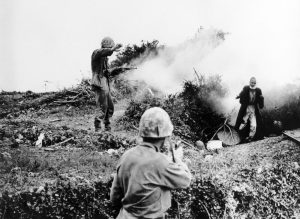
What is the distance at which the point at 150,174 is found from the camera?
288 centimetres

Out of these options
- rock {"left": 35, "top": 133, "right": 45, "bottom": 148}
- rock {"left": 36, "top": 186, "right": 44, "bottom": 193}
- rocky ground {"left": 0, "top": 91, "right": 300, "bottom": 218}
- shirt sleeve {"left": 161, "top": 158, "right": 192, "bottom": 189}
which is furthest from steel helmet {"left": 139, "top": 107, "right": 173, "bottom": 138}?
rock {"left": 35, "top": 133, "right": 45, "bottom": 148}

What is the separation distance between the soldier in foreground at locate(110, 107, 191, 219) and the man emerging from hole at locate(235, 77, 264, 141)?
7.44 meters

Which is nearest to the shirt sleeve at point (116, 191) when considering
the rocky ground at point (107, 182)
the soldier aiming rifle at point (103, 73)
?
the rocky ground at point (107, 182)

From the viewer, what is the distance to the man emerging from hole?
32.8 feet

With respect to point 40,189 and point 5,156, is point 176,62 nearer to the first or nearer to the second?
point 5,156

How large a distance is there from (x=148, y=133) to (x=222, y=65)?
1123 cm

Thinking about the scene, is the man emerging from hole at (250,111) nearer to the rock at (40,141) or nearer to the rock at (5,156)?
the rock at (40,141)

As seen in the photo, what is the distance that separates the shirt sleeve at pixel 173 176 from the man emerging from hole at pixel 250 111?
7434mm

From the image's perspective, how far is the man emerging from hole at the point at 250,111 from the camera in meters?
10.0

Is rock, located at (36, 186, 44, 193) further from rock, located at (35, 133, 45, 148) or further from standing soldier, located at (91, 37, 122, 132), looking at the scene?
standing soldier, located at (91, 37, 122, 132)

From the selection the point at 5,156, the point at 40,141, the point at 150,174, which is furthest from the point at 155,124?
the point at 40,141

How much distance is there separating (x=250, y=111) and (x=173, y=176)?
7874mm

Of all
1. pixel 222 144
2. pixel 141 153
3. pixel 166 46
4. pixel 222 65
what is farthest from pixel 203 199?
pixel 166 46

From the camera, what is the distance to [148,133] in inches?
116
